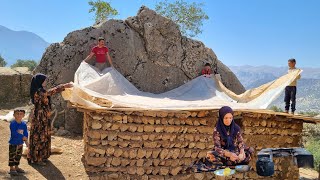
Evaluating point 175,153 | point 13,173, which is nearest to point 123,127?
point 175,153

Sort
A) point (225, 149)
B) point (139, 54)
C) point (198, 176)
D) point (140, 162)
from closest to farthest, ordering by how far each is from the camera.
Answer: point (225, 149) → point (140, 162) → point (198, 176) → point (139, 54)

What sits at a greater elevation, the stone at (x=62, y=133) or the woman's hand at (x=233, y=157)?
the woman's hand at (x=233, y=157)

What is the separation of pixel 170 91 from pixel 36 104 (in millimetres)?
3133

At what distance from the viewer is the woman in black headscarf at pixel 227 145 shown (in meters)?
3.90

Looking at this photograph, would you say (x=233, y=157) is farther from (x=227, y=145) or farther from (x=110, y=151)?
(x=110, y=151)

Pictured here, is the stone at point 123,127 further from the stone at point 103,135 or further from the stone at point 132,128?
the stone at point 103,135

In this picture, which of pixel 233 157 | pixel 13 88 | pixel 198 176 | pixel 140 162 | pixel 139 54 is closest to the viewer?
pixel 233 157

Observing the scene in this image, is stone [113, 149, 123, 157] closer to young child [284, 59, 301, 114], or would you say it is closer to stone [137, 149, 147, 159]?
stone [137, 149, 147, 159]

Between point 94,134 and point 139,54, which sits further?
point 139,54

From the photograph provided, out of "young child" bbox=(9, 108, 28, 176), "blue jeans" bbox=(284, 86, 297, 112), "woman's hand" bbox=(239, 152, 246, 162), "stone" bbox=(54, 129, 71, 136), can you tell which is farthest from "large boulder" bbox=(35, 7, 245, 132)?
"woman's hand" bbox=(239, 152, 246, 162)

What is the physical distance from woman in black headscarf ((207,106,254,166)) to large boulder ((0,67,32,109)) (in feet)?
29.0

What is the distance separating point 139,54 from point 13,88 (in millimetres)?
5277

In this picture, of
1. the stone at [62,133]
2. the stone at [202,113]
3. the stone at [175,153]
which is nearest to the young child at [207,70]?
the stone at [202,113]

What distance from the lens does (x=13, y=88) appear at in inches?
451
